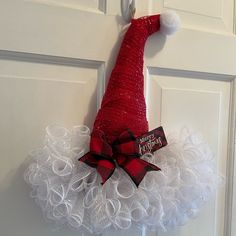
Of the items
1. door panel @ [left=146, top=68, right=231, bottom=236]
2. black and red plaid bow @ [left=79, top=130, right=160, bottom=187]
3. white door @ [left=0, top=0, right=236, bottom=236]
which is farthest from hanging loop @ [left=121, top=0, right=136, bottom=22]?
black and red plaid bow @ [left=79, top=130, right=160, bottom=187]

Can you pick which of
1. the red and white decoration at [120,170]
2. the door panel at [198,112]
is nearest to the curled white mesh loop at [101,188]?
the red and white decoration at [120,170]

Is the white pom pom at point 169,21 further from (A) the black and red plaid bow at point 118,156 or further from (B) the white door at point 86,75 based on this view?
(A) the black and red plaid bow at point 118,156

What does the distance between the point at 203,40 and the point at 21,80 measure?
0.44 m

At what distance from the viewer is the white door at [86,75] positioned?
2.20ft

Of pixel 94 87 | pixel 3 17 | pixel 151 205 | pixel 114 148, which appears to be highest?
pixel 3 17

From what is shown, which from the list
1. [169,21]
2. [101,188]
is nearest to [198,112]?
[169,21]

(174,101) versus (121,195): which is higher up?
(174,101)

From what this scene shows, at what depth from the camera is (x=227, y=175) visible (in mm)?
882

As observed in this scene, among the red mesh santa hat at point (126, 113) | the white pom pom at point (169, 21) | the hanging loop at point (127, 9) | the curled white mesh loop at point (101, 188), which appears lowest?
the curled white mesh loop at point (101, 188)

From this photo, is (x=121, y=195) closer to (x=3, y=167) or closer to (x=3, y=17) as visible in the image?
(x=3, y=167)

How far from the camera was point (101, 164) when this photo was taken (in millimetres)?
619

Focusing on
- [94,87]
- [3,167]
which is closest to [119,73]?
[94,87]

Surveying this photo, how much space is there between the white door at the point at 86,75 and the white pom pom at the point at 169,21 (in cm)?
4

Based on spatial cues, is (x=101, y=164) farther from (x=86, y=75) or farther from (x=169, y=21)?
(x=169, y=21)
